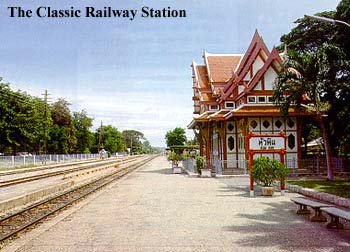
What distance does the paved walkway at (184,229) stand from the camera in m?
7.89

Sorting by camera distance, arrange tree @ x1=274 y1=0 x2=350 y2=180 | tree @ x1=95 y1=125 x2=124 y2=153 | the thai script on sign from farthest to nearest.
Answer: tree @ x1=95 y1=125 x2=124 y2=153, tree @ x1=274 y1=0 x2=350 y2=180, the thai script on sign

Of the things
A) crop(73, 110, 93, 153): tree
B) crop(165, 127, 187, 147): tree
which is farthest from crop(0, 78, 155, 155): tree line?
crop(165, 127, 187, 147): tree

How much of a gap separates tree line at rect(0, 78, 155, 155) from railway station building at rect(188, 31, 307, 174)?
1051 inches

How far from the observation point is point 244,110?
92.3 ft

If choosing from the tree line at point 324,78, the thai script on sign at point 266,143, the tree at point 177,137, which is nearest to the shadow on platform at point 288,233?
the thai script on sign at point 266,143

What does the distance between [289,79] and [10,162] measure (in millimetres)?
34581

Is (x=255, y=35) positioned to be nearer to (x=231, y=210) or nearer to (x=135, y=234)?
(x=231, y=210)

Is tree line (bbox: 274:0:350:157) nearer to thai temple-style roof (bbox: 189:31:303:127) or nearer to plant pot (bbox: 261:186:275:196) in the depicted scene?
thai temple-style roof (bbox: 189:31:303:127)

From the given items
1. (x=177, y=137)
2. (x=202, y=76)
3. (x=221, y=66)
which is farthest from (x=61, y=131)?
(x=221, y=66)

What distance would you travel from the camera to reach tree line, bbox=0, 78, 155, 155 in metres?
53.8

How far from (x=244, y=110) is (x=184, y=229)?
765 inches

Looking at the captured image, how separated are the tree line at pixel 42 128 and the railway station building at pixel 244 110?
26.7 metres

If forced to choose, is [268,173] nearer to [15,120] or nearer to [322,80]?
[322,80]

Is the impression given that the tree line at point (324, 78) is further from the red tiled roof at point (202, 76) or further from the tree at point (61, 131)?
the tree at point (61, 131)
